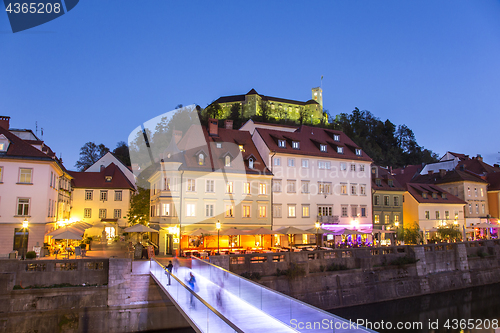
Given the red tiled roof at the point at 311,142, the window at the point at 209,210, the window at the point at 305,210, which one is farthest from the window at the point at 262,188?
the window at the point at 209,210

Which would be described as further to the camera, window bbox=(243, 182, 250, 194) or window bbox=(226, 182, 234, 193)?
window bbox=(243, 182, 250, 194)

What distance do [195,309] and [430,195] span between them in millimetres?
47927

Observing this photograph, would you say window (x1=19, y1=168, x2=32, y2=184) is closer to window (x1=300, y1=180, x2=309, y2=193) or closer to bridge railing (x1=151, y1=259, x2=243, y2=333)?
bridge railing (x1=151, y1=259, x2=243, y2=333)

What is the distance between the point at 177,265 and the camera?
2038 centimetres

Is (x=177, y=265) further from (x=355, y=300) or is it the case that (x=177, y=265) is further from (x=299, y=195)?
(x=299, y=195)

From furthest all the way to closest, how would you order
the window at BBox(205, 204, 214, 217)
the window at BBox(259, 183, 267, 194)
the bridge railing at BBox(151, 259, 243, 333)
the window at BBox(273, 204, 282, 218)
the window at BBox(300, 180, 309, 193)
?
1. the window at BBox(300, 180, 309, 193)
2. the window at BBox(273, 204, 282, 218)
3. the window at BBox(259, 183, 267, 194)
4. the window at BBox(205, 204, 214, 217)
5. the bridge railing at BBox(151, 259, 243, 333)

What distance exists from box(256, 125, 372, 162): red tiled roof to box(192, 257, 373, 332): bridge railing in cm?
2472

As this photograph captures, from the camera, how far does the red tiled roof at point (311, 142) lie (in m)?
40.8

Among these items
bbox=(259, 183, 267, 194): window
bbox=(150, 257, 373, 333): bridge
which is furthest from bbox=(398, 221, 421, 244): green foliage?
bbox=(150, 257, 373, 333): bridge

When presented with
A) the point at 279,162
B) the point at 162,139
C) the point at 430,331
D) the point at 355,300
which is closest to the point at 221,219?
the point at 279,162

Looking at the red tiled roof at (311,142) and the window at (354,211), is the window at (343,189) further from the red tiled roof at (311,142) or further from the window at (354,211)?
the red tiled roof at (311,142)

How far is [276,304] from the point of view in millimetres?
11859

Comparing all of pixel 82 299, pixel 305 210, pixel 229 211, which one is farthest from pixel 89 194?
pixel 82 299

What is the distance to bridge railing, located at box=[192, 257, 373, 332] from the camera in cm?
978
